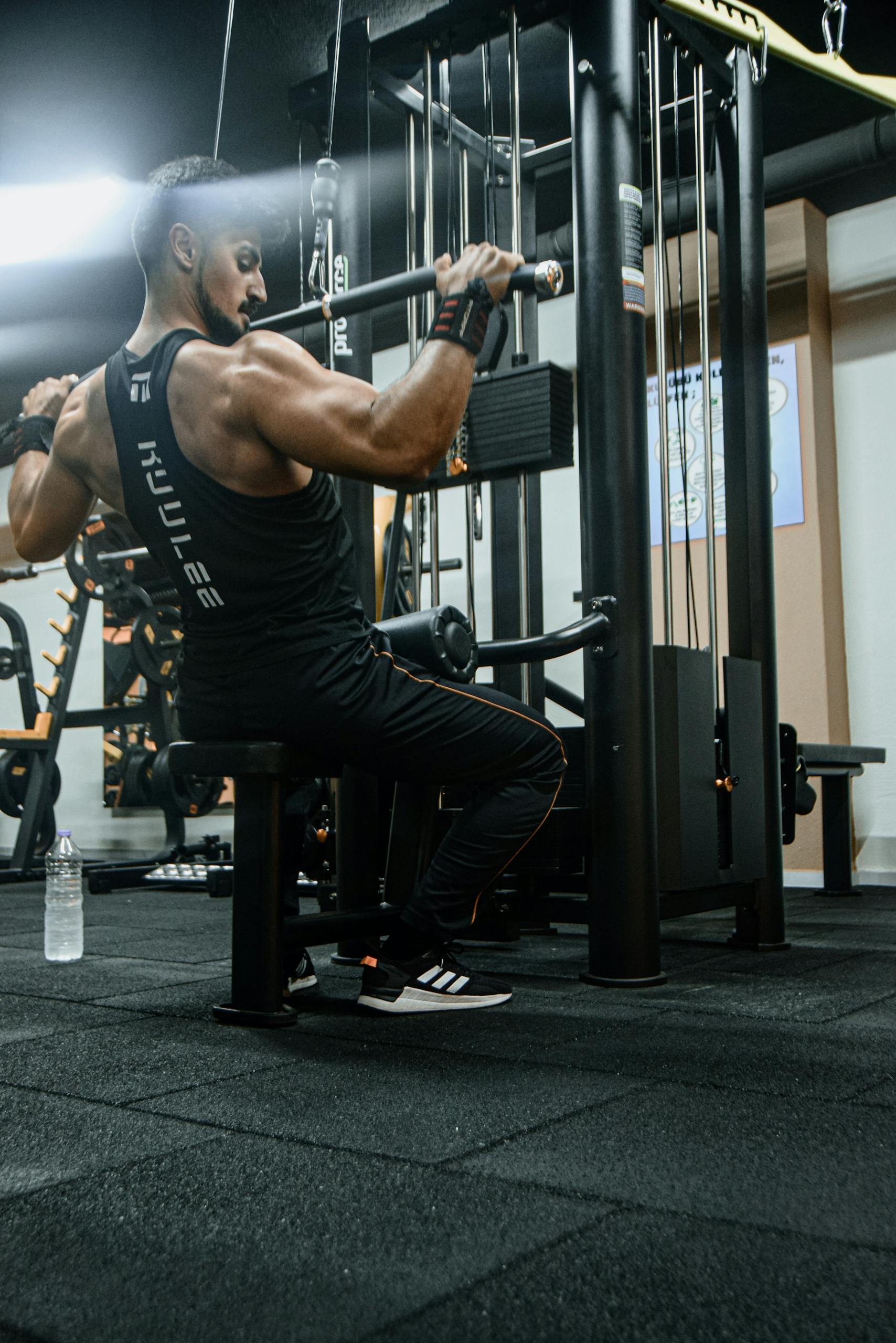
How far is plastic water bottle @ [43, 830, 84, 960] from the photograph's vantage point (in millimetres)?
2822

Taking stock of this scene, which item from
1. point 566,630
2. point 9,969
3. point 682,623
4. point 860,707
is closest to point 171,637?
point 682,623

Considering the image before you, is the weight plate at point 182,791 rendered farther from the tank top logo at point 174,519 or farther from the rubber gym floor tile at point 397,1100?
the rubber gym floor tile at point 397,1100

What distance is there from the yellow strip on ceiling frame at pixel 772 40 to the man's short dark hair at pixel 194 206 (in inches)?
50.6

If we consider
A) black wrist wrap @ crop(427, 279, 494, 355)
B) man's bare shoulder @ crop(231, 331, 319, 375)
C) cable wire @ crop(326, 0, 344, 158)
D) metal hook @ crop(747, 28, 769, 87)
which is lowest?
man's bare shoulder @ crop(231, 331, 319, 375)

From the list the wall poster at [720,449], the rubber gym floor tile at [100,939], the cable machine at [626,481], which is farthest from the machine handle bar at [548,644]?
the wall poster at [720,449]

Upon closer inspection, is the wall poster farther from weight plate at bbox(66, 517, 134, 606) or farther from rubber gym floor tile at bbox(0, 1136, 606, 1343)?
rubber gym floor tile at bbox(0, 1136, 606, 1343)

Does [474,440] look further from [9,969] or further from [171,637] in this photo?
[171,637]

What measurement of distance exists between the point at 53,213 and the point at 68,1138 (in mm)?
4772

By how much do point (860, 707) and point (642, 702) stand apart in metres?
2.88

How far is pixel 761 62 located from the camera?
9.68ft

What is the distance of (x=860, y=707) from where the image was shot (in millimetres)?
4824

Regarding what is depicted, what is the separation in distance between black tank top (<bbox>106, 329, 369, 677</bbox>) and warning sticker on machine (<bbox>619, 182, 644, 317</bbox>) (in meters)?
0.82

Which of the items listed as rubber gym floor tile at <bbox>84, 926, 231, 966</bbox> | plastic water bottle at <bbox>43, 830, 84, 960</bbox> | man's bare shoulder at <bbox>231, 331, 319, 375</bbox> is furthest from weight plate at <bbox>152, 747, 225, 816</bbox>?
man's bare shoulder at <bbox>231, 331, 319, 375</bbox>

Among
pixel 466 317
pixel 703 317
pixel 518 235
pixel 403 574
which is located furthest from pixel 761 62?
pixel 403 574
